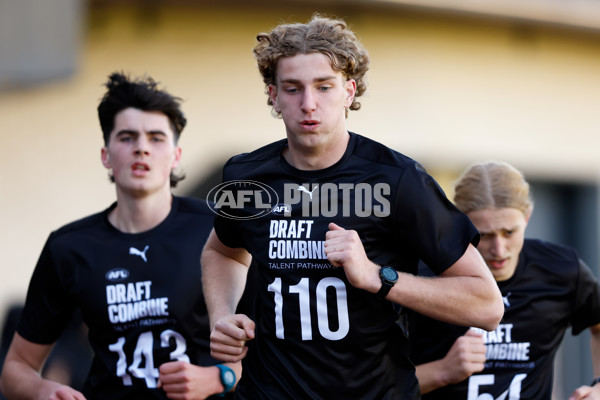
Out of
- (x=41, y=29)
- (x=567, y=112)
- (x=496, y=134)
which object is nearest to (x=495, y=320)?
(x=41, y=29)

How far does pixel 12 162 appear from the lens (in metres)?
8.49

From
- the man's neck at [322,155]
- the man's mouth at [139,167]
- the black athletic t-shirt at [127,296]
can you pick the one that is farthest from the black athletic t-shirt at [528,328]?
the man's mouth at [139,167]

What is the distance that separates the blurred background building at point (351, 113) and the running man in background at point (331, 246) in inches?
187

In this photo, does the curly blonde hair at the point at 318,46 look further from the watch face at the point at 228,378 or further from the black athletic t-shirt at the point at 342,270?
the watch face at the point at 228,378

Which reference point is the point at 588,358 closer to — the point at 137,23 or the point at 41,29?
the point at 137,23

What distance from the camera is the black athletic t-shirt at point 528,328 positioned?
431 cm

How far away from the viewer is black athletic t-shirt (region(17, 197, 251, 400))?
13.9 feet

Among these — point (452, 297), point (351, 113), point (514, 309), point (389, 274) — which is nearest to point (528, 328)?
point (514, 309)

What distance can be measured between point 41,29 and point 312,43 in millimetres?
4846

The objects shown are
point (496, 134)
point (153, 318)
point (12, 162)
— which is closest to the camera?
point (153, 318)

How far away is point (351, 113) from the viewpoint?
909cm

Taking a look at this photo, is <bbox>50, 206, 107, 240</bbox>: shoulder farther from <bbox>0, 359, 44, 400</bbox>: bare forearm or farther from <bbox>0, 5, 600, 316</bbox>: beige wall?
<bbox>0, 5, 600, 316</bbox>: beige wall

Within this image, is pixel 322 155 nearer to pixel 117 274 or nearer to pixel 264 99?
pixel 117 274

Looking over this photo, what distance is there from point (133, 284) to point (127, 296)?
7cm
